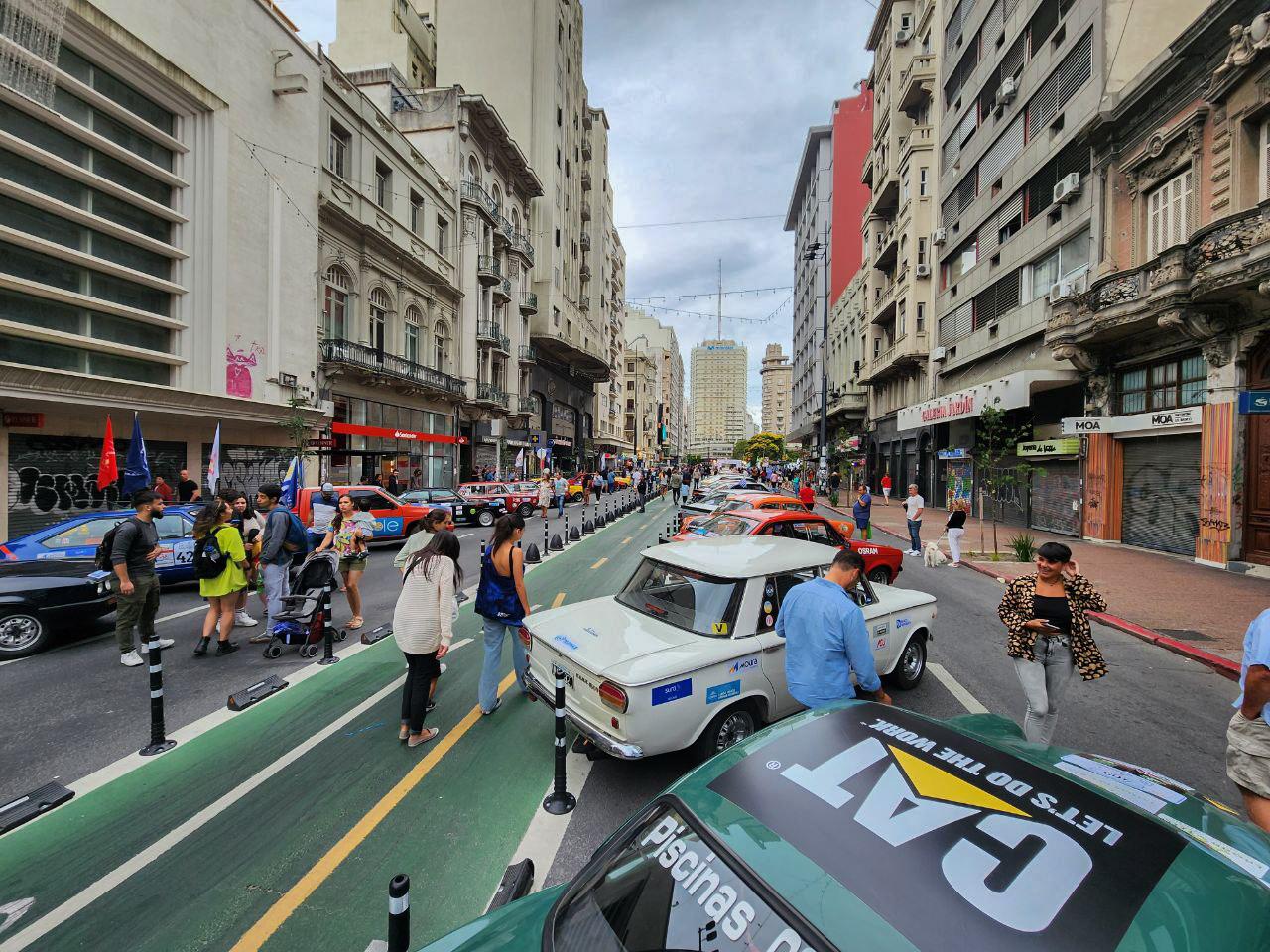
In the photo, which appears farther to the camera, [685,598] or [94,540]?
[94,540]

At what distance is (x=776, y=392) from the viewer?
172375mm

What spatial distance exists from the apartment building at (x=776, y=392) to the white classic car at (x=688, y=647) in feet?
532

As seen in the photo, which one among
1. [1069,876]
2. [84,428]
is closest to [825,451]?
[84,428]

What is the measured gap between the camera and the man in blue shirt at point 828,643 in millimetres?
3602

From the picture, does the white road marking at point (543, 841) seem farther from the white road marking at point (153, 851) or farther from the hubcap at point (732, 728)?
the white road marking at point (153, 851)

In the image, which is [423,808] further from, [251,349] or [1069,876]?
[251,349]

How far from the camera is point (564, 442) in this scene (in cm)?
5384

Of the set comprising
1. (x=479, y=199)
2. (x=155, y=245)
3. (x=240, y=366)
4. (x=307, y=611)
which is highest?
(x=479, y=199)

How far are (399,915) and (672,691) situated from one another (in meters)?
2.16

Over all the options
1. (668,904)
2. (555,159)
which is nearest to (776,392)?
(555,159)

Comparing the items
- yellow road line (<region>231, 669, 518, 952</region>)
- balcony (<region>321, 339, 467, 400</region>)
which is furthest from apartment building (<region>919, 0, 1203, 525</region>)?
balcony (<region>321, 339, 467, 400</region>)

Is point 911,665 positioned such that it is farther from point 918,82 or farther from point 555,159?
point 555,159

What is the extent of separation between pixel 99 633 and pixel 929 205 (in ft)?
126

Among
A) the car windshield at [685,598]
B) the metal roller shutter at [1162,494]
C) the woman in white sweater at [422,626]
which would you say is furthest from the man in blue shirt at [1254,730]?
the metal roller shutter at [1162,494]
